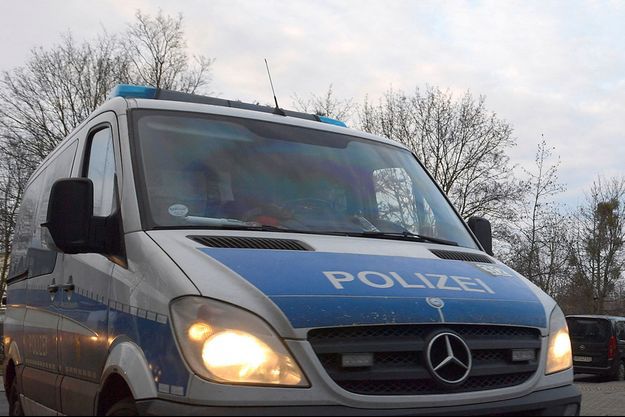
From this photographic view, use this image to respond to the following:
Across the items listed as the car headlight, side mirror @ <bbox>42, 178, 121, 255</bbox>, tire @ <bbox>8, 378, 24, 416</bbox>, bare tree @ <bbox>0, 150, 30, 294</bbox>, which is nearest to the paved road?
the car headlight

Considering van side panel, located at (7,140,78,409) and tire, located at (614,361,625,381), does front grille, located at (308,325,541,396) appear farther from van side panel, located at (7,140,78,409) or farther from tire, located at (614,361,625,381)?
tire, located at (614,361,625,381)

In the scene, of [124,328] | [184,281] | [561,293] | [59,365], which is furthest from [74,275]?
[561,293]

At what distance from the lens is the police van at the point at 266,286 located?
2.95m

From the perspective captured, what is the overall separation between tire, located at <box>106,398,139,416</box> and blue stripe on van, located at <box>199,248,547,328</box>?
69 cm

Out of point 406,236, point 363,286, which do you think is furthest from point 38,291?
point 363,286

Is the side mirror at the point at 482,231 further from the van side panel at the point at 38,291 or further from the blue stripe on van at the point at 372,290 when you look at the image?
the van side panel at the point at 38,291

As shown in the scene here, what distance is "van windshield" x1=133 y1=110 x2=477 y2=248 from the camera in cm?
387

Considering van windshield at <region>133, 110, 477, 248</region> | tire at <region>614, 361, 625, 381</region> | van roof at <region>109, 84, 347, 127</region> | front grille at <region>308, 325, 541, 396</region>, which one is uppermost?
van roof at <region>109, 84, 347, 127</region>

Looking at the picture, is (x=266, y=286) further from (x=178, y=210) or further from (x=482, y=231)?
(x=482, y=231)

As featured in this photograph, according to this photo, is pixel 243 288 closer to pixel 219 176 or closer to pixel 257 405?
pixel 257 405

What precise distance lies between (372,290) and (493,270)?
3.59ft

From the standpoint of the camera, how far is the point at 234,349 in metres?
2.89

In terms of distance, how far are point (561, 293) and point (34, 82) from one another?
98.3 feet

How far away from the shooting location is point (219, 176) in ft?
13.2
